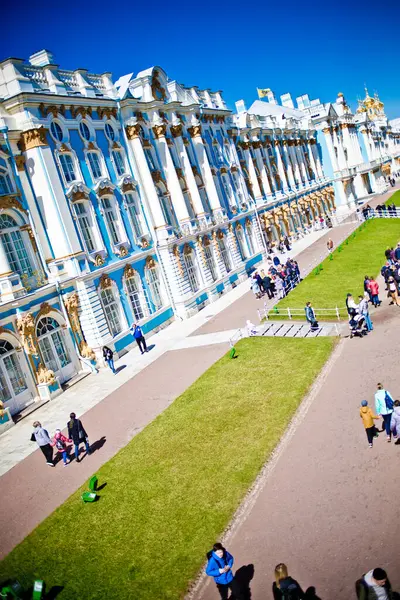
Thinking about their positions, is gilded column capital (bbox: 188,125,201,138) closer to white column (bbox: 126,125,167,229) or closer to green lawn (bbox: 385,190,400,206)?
white column (bbox: 126,125,167,229)

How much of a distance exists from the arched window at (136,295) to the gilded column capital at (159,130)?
403 inches

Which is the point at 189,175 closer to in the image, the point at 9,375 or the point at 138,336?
the point at 138,336

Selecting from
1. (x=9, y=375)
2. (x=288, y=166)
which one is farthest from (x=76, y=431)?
(x=288, y=166)

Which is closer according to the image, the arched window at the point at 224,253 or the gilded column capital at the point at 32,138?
the gilded column capital at the point at 32,138

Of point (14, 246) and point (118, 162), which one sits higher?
point (118, 162)

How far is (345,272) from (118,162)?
17.4 m

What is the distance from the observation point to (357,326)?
69.7 feet

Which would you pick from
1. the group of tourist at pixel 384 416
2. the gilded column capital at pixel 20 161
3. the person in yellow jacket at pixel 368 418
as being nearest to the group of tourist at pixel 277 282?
the gilded column capital at pixel 20 161

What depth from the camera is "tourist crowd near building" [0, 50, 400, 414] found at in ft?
75.6

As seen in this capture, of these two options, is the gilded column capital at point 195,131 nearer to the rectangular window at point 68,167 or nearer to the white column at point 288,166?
the rectangular window at point 68,167

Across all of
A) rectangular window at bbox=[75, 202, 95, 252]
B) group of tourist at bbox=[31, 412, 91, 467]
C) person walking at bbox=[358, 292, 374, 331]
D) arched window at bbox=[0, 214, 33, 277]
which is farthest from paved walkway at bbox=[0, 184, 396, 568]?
person walking at bbox=[358, 292, 374, 331]

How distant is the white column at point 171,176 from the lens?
33.3 meters

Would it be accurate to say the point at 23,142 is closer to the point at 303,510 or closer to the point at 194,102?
the point at 194,102

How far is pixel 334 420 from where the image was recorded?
48.0 feet
